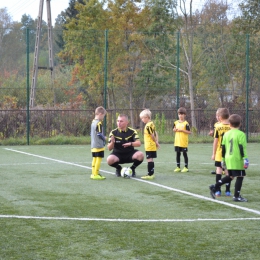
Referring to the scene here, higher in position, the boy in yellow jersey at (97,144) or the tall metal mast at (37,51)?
the tall metal mast at (37,51)

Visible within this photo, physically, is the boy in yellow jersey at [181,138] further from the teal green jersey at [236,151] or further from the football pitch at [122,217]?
the teal green jersey at [236,151]

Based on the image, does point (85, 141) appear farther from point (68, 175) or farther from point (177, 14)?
point (68, 175)

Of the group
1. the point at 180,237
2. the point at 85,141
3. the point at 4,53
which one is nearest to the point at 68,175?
the point at 180,237

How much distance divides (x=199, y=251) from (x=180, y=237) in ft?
2.06

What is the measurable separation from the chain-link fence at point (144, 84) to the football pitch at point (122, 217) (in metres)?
10.3

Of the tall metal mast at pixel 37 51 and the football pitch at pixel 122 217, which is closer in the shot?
the football pitch at pixel 122 217

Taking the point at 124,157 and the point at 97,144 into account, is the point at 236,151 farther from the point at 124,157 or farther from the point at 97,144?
the point at 124,157

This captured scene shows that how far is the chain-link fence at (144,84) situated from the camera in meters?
23.6

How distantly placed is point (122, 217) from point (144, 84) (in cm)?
1793

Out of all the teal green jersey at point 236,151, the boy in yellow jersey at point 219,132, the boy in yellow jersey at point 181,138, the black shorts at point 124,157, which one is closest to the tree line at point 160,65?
the boy in yellow jersey at point 181,138

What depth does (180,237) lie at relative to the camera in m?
6.58

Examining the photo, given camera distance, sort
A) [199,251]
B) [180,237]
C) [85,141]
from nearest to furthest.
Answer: [199,251] → [180,237] → [85,141]

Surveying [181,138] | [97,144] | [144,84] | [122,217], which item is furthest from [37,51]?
[122,217]

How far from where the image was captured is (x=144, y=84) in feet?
83.4
